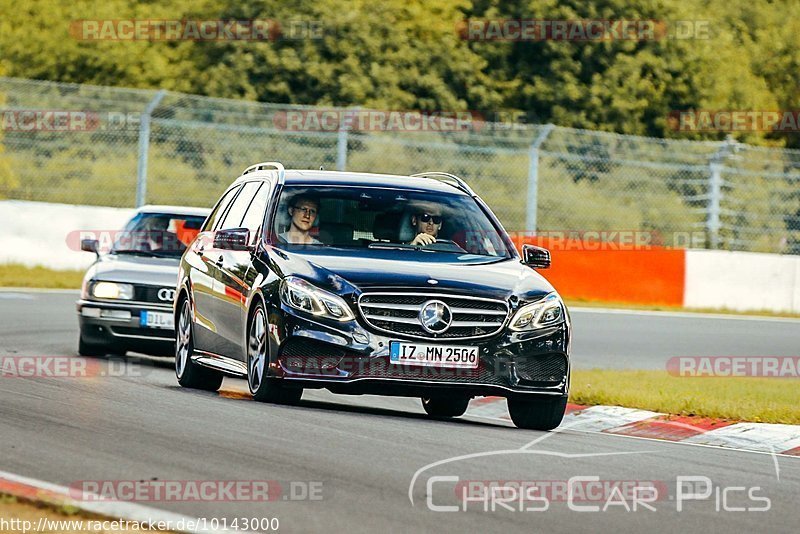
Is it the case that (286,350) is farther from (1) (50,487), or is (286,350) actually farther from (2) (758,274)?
(2) (758,274)

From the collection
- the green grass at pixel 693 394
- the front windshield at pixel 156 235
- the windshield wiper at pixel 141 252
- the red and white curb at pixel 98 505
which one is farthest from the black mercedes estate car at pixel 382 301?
the front windshield at pixel 156 235

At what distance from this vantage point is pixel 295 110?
93.2ft

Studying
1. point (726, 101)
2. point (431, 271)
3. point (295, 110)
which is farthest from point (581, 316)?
point (726, 101)

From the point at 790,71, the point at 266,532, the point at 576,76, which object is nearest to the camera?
the point at 266,532

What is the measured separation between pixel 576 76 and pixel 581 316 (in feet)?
73.1

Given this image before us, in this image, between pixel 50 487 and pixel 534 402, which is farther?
pixel 534 402

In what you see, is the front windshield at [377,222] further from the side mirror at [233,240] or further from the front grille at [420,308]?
the front grille at [420,308]

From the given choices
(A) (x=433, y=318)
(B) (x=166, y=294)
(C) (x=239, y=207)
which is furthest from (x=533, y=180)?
(A) (x=433, y=318)

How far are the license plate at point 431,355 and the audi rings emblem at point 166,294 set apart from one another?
4942mm

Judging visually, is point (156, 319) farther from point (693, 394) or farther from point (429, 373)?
point (429, 373)

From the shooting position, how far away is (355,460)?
844cm

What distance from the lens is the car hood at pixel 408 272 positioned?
10.3 meters

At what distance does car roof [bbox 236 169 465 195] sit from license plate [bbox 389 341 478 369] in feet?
5.95

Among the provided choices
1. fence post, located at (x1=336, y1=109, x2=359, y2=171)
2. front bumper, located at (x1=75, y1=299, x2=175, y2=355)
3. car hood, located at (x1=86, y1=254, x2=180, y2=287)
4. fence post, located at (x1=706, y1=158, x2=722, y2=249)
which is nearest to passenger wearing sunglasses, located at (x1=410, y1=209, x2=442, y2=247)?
car hood, located at (x1=86, y1=254, x2=180, y2=287)
